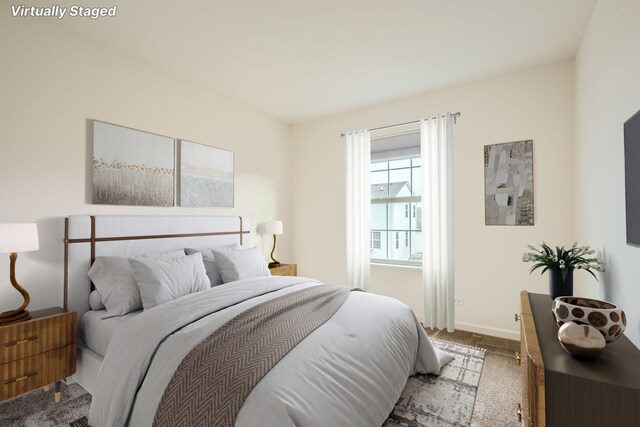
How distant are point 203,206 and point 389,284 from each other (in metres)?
2.52

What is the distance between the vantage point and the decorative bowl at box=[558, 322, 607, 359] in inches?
43.6

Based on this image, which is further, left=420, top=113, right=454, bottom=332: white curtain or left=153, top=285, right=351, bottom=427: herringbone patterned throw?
left=420, top=113, right=454, bottom=332: white curtain

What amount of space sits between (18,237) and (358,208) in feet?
10.6

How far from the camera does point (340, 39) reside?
2561 mm

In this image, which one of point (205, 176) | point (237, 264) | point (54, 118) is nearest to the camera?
point (54, 118)

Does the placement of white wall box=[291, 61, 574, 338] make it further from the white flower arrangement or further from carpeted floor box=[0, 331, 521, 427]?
the white flower arrangement

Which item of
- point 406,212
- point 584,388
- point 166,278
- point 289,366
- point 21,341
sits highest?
point 406,212

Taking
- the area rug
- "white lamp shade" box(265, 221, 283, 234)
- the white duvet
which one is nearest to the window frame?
"white lamp shade" box(265, 221, 283, 234)

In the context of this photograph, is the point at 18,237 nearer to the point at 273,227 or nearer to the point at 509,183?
the point at 273,227

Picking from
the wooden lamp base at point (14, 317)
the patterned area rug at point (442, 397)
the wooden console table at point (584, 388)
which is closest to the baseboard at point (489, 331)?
the patterned area rug at point (442, 397)

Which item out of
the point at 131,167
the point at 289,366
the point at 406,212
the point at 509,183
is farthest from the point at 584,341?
the point at 131,167

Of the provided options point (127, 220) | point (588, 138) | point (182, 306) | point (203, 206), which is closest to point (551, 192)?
point (588, 138)

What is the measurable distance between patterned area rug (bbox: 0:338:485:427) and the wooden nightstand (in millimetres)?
115

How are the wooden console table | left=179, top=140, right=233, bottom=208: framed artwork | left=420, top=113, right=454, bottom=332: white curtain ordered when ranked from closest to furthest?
the wooden console table
left=179, top=140, right=233, bottom=208: framed artwork
left=420, top=113, right=454, bottom=332: white curtain
